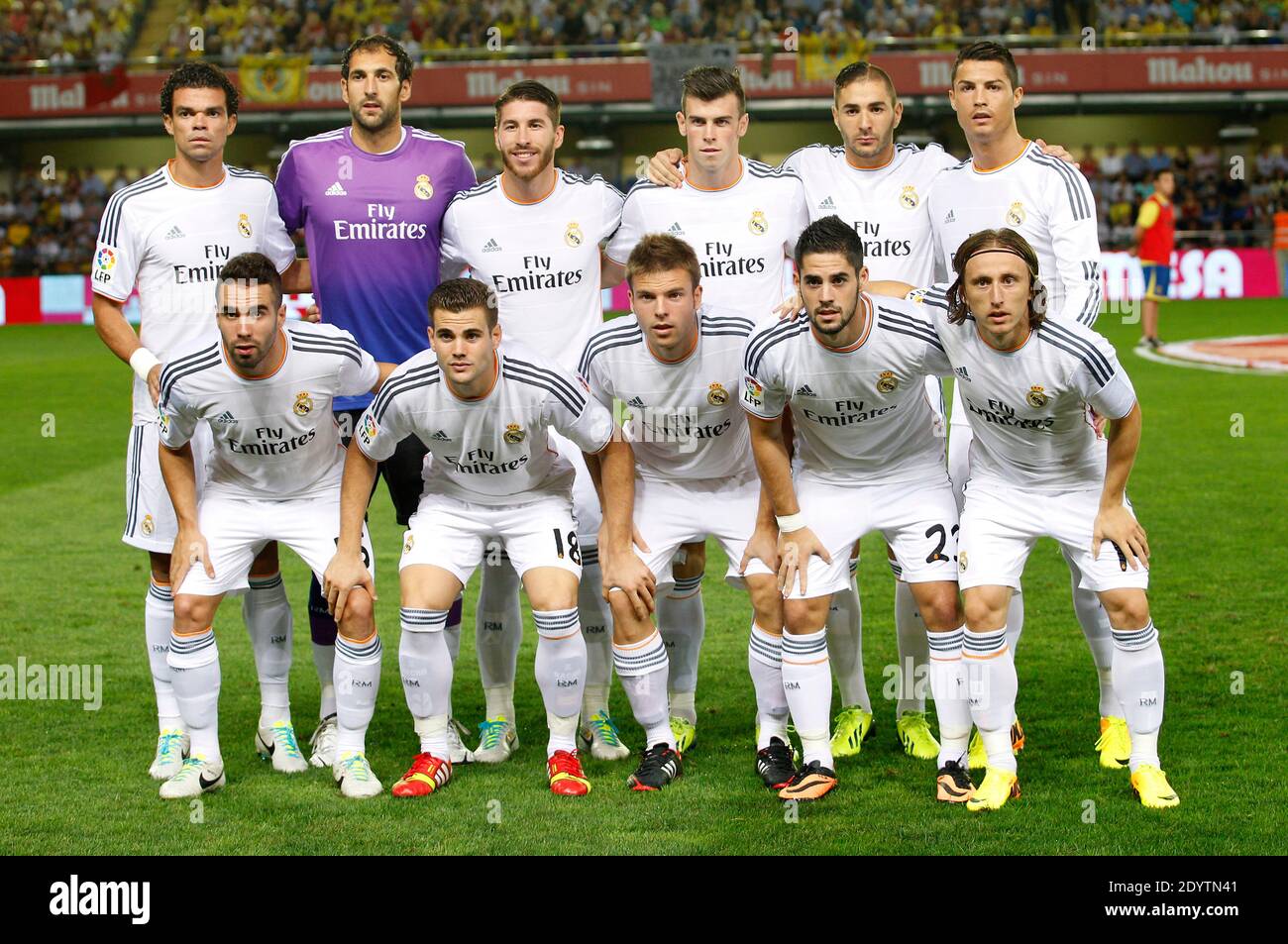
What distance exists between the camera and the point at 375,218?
237 inches

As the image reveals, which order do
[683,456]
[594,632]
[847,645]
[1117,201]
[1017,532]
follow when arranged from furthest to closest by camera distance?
1. [1117,201]
2. [594,632]
3. [847,645]
4. [683,456]
5. [1017,532]

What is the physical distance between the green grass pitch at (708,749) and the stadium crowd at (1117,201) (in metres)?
20.6

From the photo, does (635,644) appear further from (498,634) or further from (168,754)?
(168,754)

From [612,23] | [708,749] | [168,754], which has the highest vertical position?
[612,23]

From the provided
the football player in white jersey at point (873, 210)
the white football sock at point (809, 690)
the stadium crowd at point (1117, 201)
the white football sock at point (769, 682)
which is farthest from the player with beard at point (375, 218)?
the stadium crowd at point (1117, 201)

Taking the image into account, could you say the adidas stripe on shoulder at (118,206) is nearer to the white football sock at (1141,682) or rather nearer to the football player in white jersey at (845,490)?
the football player in white jersey at (845,490)

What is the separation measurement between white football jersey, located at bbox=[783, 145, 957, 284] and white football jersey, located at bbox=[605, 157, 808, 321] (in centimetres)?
14

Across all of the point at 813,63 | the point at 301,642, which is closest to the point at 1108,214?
the point at 813,63

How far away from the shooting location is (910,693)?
6059 mm

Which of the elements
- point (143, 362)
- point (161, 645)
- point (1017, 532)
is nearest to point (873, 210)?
point (1017, 532)

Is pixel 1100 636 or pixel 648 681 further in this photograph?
pixel 1100 636

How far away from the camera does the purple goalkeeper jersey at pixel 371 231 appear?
19.7 feet

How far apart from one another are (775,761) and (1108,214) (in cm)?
2731

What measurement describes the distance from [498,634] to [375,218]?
1.76m
